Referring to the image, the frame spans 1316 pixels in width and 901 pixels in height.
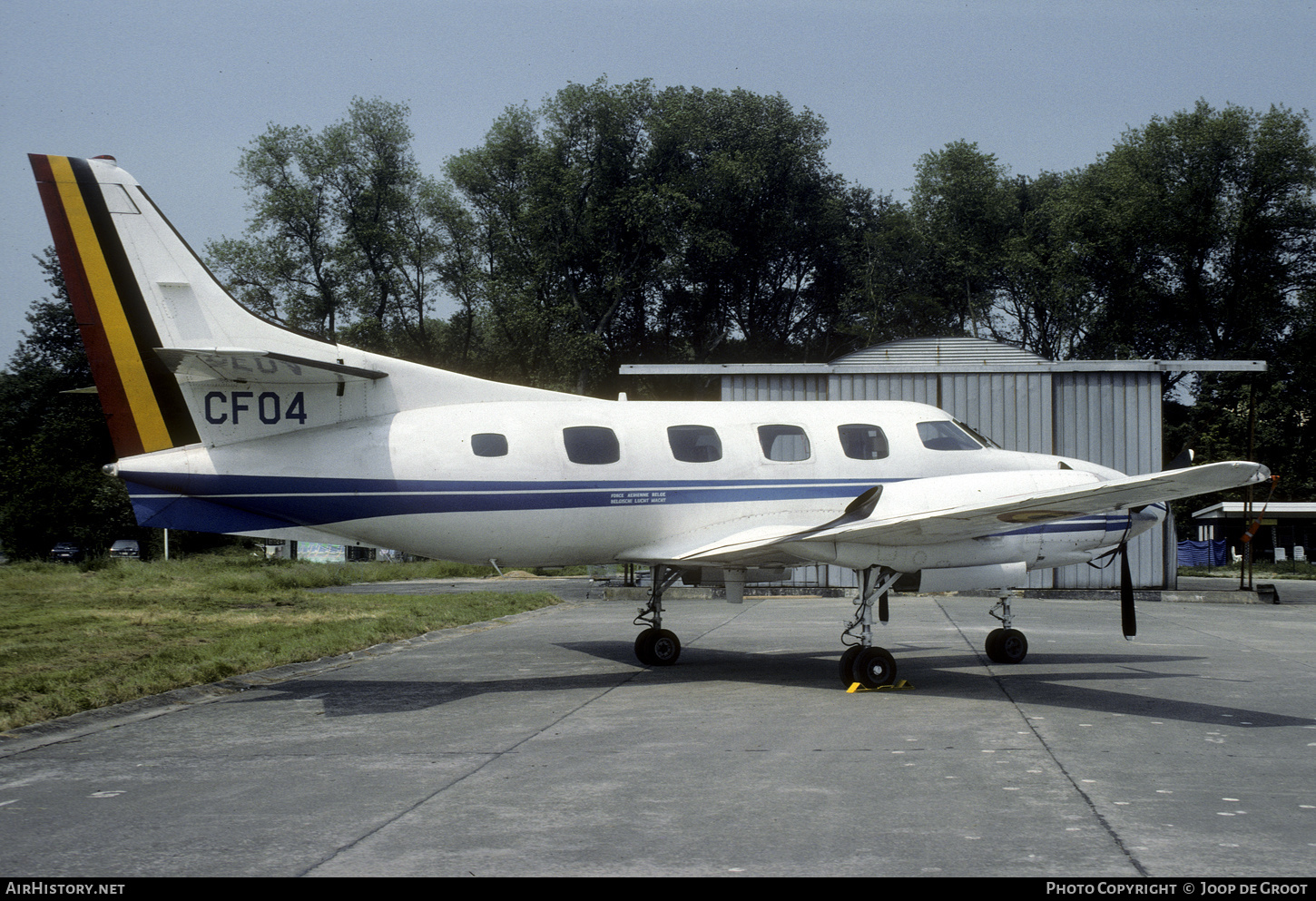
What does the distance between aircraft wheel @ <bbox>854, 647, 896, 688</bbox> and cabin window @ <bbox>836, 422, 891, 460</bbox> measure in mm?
3032

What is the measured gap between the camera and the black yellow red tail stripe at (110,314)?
11.3 m

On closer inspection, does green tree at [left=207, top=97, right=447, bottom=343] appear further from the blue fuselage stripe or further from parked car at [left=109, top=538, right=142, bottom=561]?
the blue fuselage stripe

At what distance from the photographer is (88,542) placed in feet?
167

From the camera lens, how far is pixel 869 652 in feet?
37.7

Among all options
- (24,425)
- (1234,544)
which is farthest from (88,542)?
(1234,544)

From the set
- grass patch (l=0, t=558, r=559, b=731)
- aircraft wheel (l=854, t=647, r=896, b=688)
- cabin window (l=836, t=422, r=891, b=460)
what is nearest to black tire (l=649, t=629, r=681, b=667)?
aircraft wheel (l=854, t=647, r=896, b=688)

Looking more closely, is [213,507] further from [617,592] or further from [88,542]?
[88,542]

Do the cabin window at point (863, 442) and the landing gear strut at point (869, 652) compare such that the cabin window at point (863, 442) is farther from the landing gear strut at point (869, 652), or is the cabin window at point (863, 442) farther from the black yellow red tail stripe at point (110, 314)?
the black yellow red tail stripe at point (110, 314)

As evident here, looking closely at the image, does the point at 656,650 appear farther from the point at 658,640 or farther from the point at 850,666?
the point at 850,666

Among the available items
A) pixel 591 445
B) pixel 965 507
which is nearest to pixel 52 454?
pixel 591 445

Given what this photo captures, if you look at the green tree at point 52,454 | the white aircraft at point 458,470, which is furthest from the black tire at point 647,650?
the green tree at point 52,454

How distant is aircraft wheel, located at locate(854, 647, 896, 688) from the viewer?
11414mm

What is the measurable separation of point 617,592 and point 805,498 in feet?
49.3

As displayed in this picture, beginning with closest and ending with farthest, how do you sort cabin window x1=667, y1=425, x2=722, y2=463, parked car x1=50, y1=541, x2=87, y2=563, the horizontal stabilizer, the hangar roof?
the horizontal stabilizer → cabin window x1=667, y1=425, x2=722, y2=463 → the hangar roof → parked car x1=50, y1=541, x2=87, y2=563
